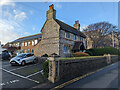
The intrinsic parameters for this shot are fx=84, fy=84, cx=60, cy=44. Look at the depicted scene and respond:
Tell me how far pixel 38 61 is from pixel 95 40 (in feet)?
84.1

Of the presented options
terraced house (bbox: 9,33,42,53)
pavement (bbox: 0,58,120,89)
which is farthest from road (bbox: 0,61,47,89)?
terraced house (bbox: 9,33,42,53)

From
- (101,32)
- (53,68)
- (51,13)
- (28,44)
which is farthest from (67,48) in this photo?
(101,32)

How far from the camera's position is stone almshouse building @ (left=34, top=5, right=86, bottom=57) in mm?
18337

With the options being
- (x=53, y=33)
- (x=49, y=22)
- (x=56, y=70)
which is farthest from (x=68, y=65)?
(x=49, y=22)

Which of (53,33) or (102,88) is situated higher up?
(53,33)

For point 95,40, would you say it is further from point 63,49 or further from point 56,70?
point 56,70

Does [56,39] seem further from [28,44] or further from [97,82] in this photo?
[28,44]

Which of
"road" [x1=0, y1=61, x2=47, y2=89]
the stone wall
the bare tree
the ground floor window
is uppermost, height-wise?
the bare tree

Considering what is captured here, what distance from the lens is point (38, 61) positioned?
14.8 metres

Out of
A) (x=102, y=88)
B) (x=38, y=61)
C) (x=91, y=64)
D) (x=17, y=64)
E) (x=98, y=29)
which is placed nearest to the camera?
(x=102, y=88)

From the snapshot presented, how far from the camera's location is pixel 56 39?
18.5m

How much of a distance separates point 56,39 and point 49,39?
7.78 feet

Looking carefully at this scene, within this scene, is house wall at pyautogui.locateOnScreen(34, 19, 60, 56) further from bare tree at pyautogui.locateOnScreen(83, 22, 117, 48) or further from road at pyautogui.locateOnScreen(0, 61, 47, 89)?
bare tree at pyautogui.locateOnScreen(83, 22, 117, 48)

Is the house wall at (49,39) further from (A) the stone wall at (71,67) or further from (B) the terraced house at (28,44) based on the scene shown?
(A) the stone wall at (71,67)
